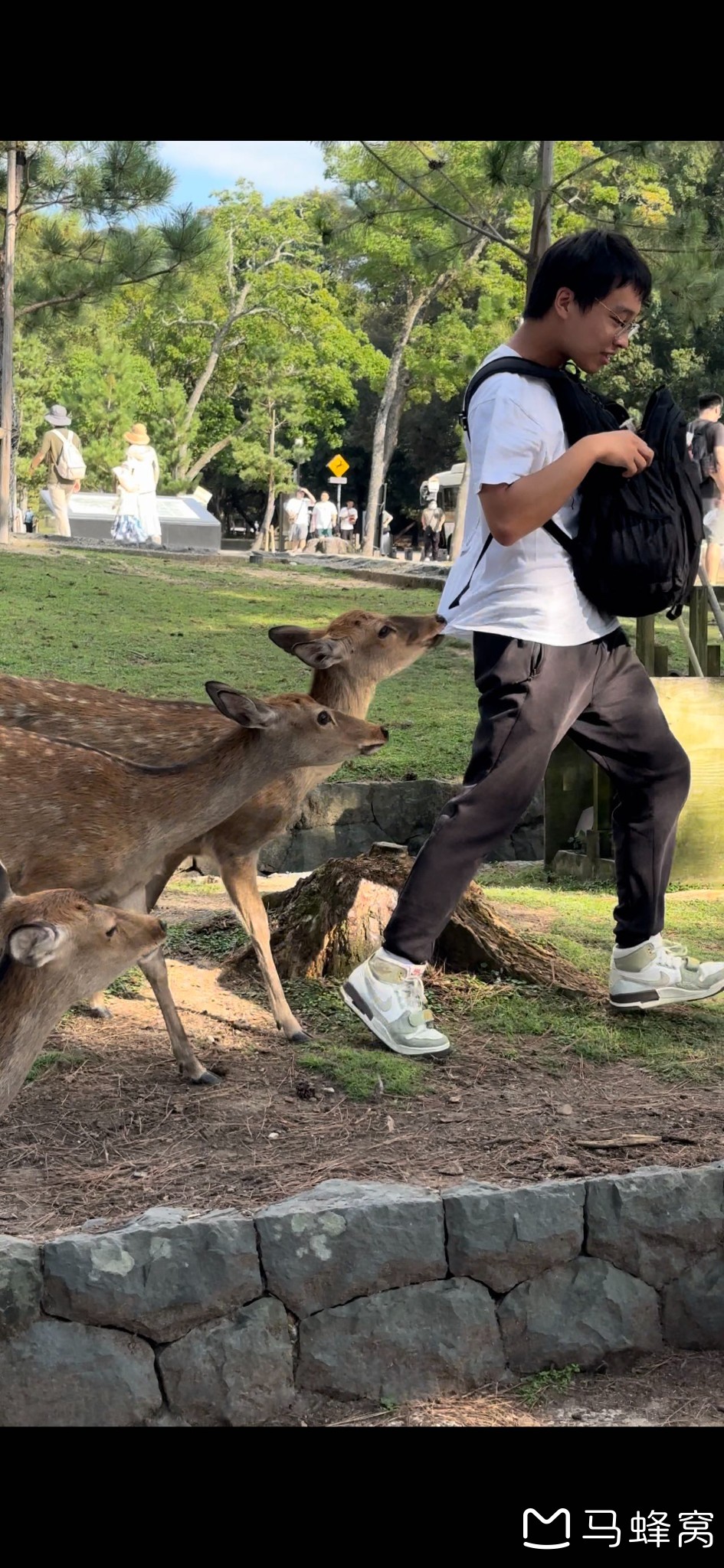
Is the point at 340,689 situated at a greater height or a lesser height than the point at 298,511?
lesser

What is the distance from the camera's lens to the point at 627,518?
14.5 feet

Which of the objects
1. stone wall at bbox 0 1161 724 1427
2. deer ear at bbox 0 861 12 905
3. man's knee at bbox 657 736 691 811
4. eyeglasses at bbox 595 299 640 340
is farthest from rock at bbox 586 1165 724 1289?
eyeglasses at bbox 595 299 640 340

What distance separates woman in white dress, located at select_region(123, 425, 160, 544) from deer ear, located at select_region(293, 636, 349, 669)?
1655 centimetres

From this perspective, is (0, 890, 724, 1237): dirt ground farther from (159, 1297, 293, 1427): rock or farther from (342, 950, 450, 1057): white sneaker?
(159, 1297, 293, 1427): rock

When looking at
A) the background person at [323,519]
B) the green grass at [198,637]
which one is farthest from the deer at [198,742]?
the background person at [323,519]

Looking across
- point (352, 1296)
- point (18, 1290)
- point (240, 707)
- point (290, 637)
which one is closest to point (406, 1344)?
point (352, 1296)

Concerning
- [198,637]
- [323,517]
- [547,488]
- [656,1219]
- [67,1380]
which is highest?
[547,488]

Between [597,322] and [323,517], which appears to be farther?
[323,517]

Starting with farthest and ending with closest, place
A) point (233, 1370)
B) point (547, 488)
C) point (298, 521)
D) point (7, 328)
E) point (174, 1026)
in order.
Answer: point (298, 521) → point (7, 328) → point (174, 1026) → point (547, 488) → point (233, 1370)

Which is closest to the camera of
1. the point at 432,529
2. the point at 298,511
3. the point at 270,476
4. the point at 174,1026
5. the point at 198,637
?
the point at 174,1026

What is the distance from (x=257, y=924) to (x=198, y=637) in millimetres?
8996

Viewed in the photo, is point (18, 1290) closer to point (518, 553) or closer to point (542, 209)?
point (518, 553)

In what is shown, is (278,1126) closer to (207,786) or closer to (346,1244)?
(346,1244)

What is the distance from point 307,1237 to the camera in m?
3.60
